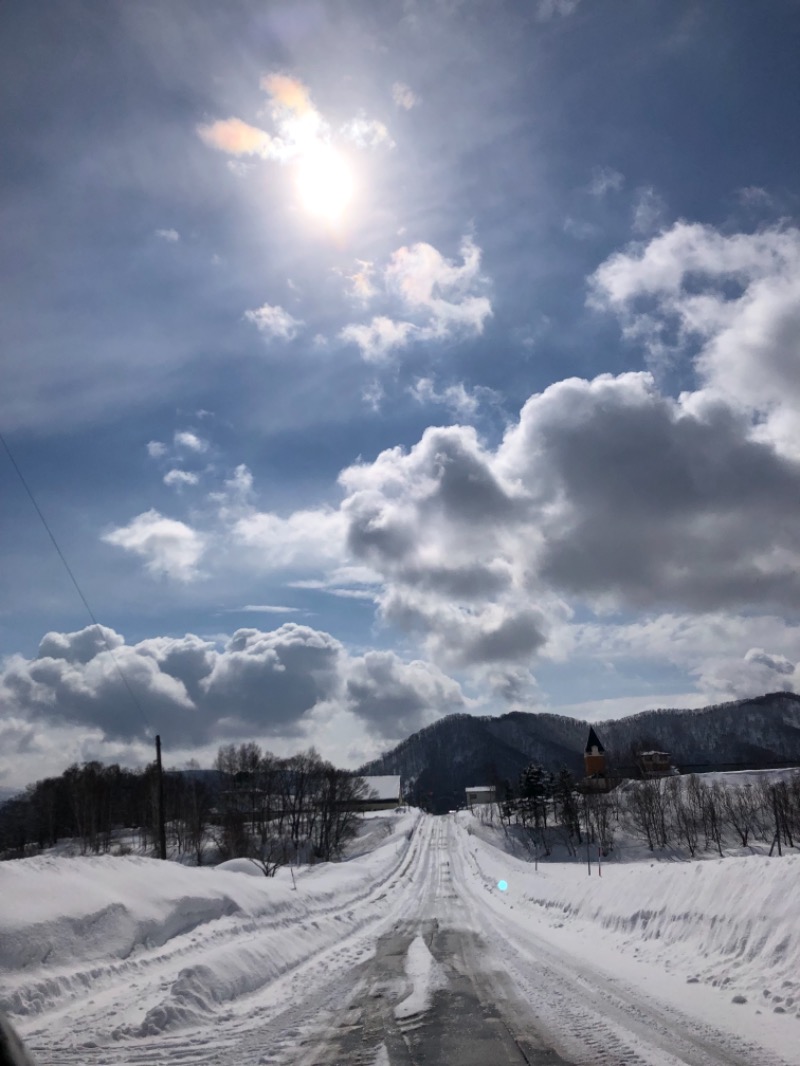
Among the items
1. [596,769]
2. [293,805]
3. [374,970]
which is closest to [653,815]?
[293,805]

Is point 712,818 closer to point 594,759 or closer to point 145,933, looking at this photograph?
point 594,759

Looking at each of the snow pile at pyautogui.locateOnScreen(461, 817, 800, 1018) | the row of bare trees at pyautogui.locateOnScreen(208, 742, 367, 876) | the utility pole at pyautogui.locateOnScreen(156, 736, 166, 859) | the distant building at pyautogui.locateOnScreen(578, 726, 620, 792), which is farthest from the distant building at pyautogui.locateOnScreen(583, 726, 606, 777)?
the snow pile at pyautogui.locateOnScreen(461, 817, 800, 1018)

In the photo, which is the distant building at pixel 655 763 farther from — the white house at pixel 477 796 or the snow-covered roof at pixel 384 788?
the snow-covered roof at pixel 384 788

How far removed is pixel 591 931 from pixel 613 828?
8217cm

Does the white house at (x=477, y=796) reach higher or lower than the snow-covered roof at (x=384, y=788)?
lower

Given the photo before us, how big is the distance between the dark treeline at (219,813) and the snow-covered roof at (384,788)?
139 ft

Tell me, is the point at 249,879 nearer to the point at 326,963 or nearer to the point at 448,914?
the point at 448,914

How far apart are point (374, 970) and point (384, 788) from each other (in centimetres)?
14775

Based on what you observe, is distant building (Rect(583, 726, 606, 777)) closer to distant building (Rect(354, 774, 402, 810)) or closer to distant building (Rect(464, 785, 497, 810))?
distant building (Rect(464, 785, 497, 810))

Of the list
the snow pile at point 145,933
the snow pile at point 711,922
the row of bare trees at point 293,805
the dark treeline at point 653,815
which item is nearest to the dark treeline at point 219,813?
the row of bare trees at point 293,805

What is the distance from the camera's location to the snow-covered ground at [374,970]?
8875 mm

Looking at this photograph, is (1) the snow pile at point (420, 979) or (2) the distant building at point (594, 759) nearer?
(1) the snow pile at point (420, 979)

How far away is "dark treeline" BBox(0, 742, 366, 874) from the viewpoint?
75.4m

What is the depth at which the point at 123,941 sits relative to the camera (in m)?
15.6
